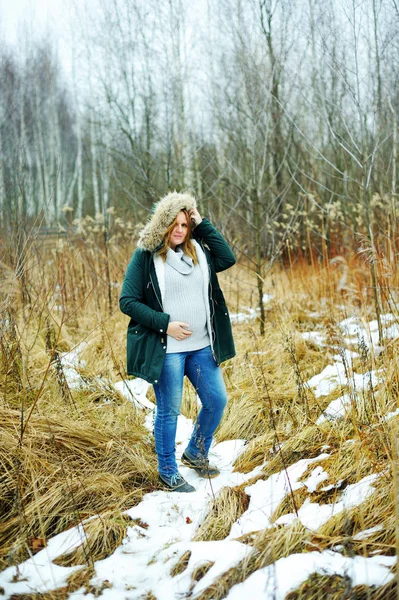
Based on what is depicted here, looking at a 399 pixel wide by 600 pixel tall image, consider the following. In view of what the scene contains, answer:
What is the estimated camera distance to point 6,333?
3537mm

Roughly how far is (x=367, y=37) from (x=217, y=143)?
7.28 metres

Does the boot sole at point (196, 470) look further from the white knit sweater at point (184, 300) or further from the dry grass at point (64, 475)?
the white knit sweater at point (184, 300)

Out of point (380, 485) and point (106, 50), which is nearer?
point (380, 485)

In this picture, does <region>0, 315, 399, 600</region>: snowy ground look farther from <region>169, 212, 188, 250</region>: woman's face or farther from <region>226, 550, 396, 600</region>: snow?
<region>169, 212, 188, 250</region>: woman's face

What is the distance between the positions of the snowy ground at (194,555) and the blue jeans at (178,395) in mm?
249

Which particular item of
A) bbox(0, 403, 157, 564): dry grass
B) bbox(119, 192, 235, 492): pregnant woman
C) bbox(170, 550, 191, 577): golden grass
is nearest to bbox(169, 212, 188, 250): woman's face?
bbox(119, 192, 235, 492): pregnant woman

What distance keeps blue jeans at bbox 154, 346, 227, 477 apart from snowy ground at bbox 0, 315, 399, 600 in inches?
9.8

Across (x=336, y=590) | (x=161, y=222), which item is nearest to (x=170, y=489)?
(x=336, y=590)

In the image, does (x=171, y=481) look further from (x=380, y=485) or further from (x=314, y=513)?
(x=380, y=485)

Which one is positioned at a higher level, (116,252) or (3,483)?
(116,252)

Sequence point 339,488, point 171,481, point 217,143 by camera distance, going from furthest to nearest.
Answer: point 217,143
point 171,481
point 339,488

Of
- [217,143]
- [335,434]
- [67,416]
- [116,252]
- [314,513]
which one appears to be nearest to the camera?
[314,513]

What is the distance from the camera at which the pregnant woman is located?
101 inches

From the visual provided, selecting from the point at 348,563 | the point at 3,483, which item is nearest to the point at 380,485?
the point at 348,563
